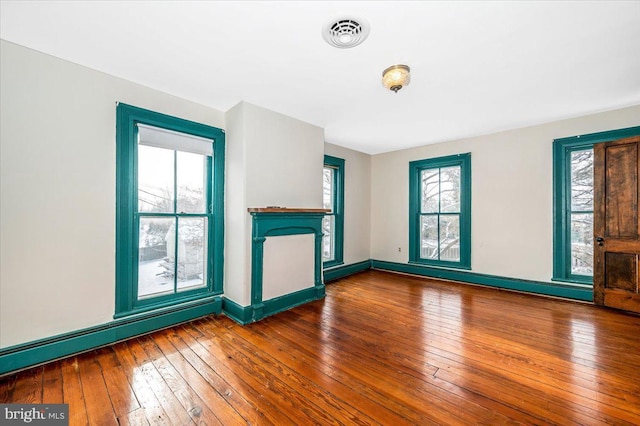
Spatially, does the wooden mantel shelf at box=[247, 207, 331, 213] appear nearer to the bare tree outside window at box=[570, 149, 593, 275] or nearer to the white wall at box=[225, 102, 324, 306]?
the white wall at box=[225, 102, 324, 306]

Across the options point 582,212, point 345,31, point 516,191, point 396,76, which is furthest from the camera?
point 516,191

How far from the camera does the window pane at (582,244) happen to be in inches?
144

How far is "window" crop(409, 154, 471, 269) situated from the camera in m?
4.67

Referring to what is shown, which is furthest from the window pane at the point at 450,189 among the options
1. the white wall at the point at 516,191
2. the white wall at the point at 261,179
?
the white wall at the point at 261,179

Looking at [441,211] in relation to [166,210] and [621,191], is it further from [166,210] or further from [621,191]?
[166,210]

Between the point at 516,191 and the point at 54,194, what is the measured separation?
574 centimetres

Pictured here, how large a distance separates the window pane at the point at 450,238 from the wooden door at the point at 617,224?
1.76 metres

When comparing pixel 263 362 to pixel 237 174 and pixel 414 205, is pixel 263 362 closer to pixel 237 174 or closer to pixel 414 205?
pixel 237 174

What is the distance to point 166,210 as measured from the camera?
9.62 feet

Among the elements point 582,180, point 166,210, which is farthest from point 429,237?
point 166,210

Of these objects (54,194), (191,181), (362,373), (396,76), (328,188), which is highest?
(396,76)

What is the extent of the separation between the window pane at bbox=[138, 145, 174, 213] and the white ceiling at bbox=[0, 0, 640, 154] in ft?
2.33

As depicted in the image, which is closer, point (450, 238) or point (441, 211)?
point (450, 238)

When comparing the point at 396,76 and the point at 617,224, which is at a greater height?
the point at 396,76
